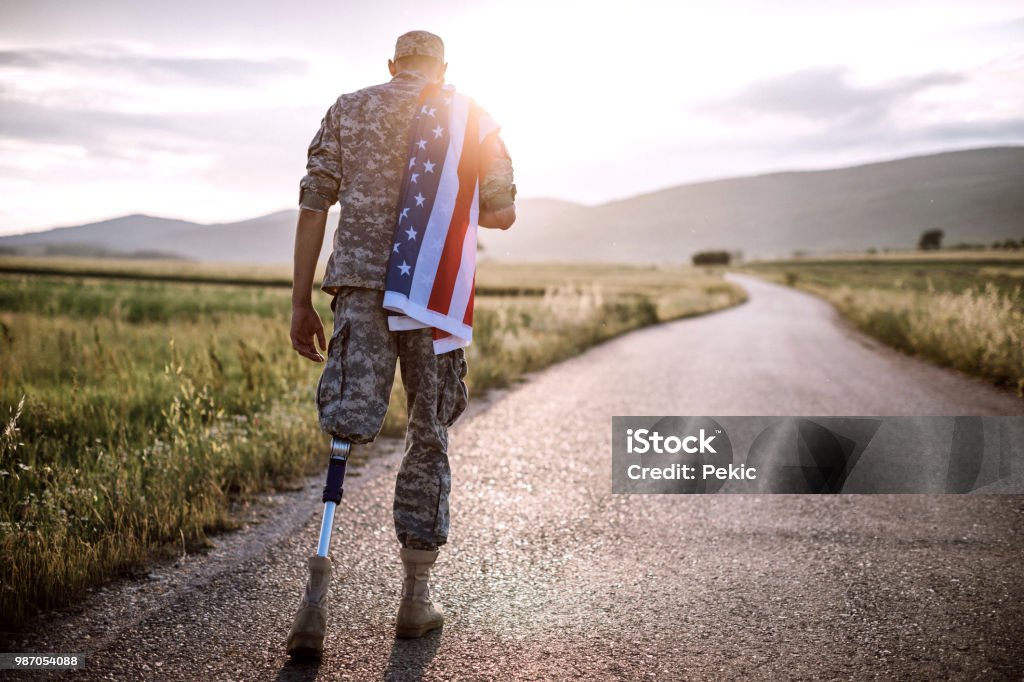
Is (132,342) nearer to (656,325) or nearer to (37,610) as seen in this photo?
(37,610)

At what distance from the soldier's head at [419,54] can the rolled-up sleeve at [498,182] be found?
1.35 feet

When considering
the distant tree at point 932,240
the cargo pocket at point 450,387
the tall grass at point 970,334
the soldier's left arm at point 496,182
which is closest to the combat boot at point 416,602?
the cargo pocket at point 450,387

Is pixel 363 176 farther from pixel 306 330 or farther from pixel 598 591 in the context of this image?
pixel 598 591

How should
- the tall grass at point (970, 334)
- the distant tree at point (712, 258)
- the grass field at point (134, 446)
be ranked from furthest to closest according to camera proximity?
the distant tree at point (712, 258) → the tall grass at point (970, 334) → the grass field at point (134, 446)

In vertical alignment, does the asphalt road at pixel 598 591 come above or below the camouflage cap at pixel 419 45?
below

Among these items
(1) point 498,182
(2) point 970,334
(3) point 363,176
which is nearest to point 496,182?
(1) point 498,182

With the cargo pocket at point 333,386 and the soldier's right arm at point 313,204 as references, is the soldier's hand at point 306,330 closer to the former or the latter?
the soldier's right arm at point 313,204

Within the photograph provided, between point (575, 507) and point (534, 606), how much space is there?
4.74 ft

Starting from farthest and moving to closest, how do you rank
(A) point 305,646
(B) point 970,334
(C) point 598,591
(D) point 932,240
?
1. (D) point 932,240
2. (B) point 970,334
3. (C) point 598,591
4. (A) point 305,646

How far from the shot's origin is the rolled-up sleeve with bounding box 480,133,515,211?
9.23 ft

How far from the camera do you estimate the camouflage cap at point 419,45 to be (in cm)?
289

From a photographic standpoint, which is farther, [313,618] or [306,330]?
[306,330]

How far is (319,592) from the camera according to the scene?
2.56 meters

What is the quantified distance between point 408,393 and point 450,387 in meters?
0.18
